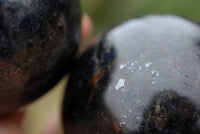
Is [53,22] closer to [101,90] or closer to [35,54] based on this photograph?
[35,54]

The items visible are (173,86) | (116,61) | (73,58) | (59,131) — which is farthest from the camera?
(59,131)

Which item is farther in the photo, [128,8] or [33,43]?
[128,8]

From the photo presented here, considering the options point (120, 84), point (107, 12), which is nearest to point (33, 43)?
point (120, 84)

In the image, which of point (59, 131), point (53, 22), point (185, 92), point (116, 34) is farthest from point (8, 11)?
point (59, 131)

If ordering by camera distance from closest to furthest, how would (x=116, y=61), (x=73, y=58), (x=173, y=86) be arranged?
(x=173, y=86)
(x=116, y=61)
(x=73, y=58)

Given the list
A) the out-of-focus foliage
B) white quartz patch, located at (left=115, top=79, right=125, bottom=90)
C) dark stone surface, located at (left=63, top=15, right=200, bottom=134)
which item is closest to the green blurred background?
the out-of-focus foliage

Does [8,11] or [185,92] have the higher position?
[8,11]

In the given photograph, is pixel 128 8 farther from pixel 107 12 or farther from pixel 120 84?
pixel 120 84
